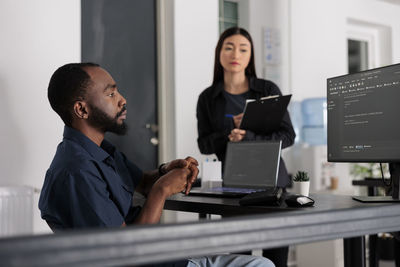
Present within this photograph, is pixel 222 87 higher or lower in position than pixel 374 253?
higher

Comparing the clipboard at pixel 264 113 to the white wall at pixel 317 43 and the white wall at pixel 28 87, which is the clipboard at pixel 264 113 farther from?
the white wall at pixel 317 43

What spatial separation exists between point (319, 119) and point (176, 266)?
3.82 m

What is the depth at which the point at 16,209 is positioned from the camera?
3100 millimetres

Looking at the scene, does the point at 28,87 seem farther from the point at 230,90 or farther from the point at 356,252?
the point at 356,252

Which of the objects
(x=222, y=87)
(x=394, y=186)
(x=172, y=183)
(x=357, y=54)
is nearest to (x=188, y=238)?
(x=172, y=183)

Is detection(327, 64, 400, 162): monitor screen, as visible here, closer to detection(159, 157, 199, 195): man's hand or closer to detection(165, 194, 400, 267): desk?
detection(159, 157, 199, 195): man's hand

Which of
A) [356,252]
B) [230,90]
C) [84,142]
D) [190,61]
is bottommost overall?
[356,252]

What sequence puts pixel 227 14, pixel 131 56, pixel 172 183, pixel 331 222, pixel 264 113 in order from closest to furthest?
pixel 331 222 < pixel 172 183 < pixel 264 113 < pixel 131 56 < pixel 227 14

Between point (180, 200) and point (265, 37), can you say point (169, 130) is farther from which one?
point (180, 200)

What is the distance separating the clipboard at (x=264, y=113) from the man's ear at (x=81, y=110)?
95 centimetres

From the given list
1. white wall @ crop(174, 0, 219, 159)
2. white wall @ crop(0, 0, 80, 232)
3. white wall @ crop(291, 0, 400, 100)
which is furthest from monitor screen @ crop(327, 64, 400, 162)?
white wall @ crop(291, 0, 400, 100)

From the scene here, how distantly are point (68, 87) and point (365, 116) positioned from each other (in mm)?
930

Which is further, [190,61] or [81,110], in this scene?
[190,61]

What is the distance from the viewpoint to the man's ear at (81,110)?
160cm
